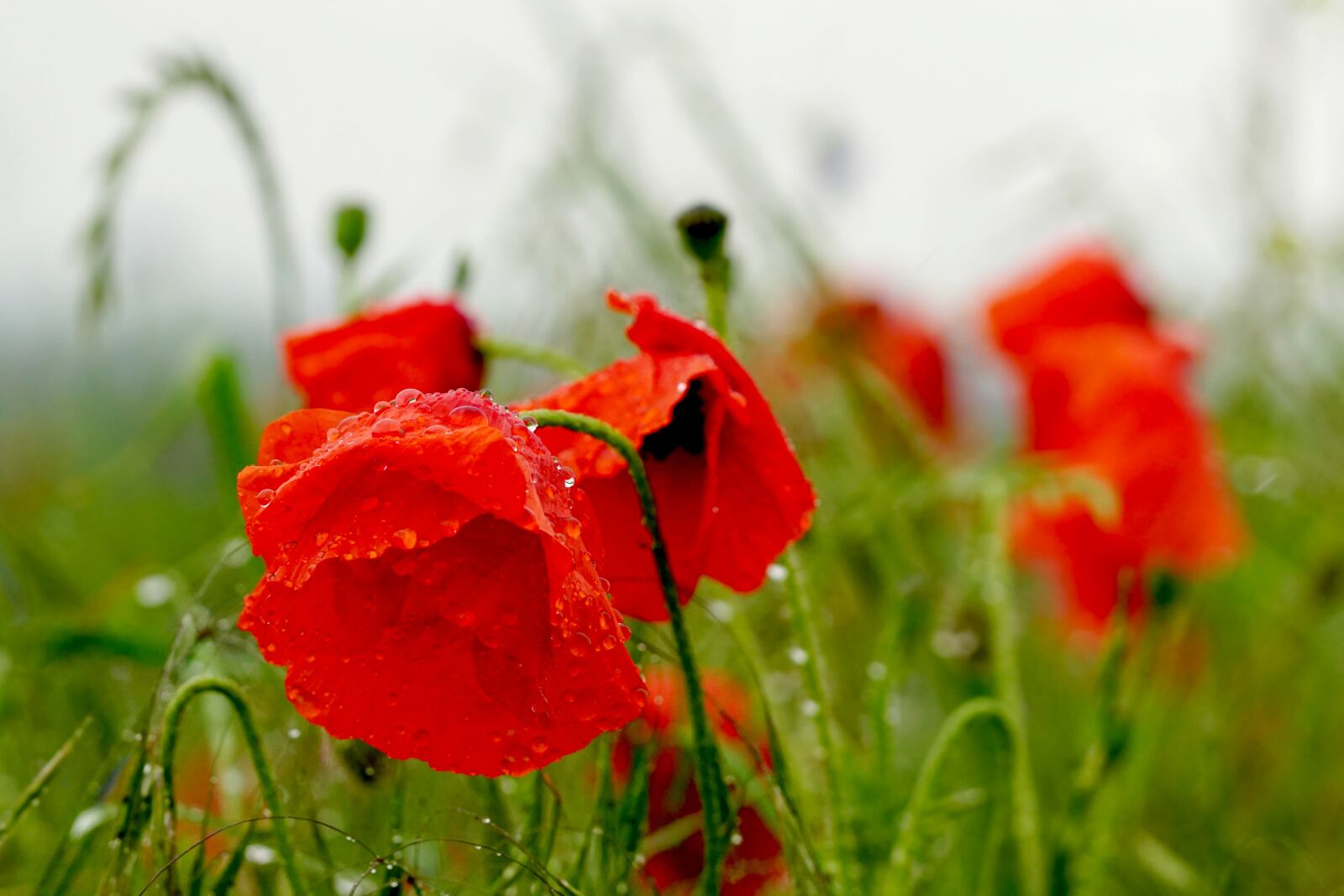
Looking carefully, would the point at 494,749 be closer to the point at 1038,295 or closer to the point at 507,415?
the point at 507,415

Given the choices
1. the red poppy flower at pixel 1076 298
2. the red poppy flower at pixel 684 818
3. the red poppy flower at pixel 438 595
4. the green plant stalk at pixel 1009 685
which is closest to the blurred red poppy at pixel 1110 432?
the red poppy flower at pixel 1076 298

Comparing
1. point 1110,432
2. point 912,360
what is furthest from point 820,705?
point 912,360

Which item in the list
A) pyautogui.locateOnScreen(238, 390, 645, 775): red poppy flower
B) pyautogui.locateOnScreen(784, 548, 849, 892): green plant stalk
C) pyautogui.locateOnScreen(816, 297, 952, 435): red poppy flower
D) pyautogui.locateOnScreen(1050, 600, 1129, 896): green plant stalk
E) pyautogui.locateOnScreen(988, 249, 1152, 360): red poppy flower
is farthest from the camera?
pyautogui.locateOnScreen(816, 297, 952, 435): red poppy flower

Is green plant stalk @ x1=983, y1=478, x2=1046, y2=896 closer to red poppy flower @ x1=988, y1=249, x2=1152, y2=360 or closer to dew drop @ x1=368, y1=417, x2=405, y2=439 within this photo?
dew drop @ x1=368, y1=417, x2=405, y2=439

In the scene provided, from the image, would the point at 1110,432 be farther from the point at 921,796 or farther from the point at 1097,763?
the point at 921,796

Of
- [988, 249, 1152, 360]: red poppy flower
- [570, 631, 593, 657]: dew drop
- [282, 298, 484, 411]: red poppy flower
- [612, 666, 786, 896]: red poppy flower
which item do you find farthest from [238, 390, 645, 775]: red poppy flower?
[988, 249, 1152, 360]: red poppy flower
